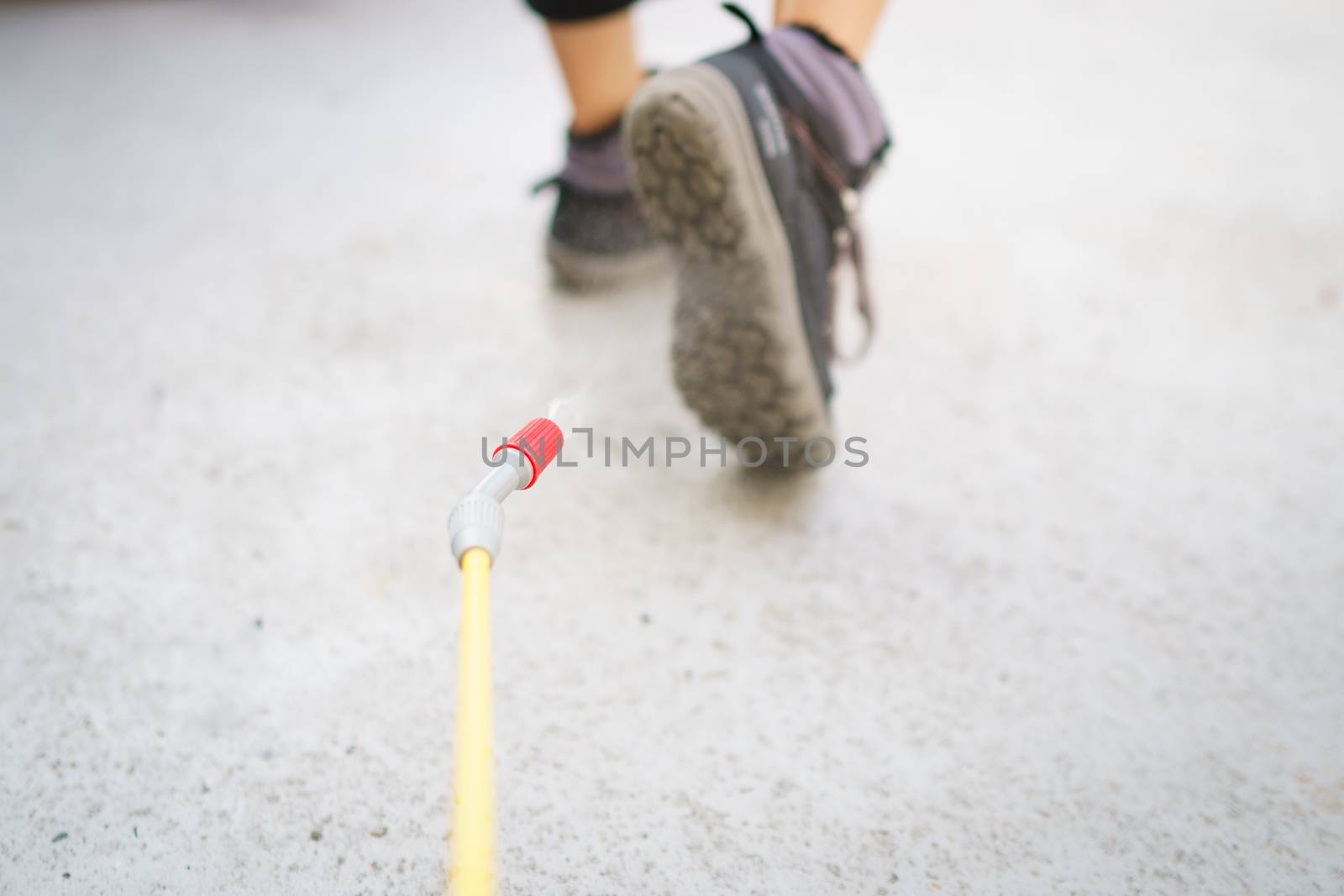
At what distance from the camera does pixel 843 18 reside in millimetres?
661

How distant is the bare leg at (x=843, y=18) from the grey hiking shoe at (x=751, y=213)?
0.02 metres

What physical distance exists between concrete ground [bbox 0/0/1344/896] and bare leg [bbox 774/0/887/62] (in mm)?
274

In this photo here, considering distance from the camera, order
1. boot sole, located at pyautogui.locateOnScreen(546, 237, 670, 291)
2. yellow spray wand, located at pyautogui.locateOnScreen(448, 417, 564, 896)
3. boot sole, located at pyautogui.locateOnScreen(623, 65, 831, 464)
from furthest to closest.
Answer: boot sole, located at pyautogui.locateOnScreen(546, 237, 670, 291) → boot sole, located at pyautogui.locateOnScreen(623, 65, 831, 464) → yellow spray wand, located at pyautogui.locateOnScreen(448, 417, 564, 896)

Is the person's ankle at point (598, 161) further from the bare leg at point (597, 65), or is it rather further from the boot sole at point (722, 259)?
the boot sole at point (722, 259)

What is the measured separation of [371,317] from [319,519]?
0.28 m

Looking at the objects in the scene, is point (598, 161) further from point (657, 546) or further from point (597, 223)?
point (657, 546)

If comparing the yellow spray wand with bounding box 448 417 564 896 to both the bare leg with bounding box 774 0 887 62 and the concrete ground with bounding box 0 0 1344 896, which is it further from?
the bare leg with bounding box 774 0 887 62

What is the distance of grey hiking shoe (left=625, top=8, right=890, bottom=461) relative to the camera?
1.88 feet

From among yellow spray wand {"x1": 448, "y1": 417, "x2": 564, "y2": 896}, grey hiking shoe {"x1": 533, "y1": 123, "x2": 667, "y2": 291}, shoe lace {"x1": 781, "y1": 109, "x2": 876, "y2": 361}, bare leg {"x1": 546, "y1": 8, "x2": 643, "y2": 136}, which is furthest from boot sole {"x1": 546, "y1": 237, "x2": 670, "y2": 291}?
yellow spray wand {"x1": 448, "y1": 417, "x2": 564, "y2": 896}

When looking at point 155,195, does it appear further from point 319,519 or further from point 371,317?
point 319,519

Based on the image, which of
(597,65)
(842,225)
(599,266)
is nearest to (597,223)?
(599,266)

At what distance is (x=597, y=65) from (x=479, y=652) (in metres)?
0.65

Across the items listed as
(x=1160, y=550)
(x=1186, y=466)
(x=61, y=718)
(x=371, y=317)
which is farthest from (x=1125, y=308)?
(x=61, y=718)

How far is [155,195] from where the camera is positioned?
3.50 ft
